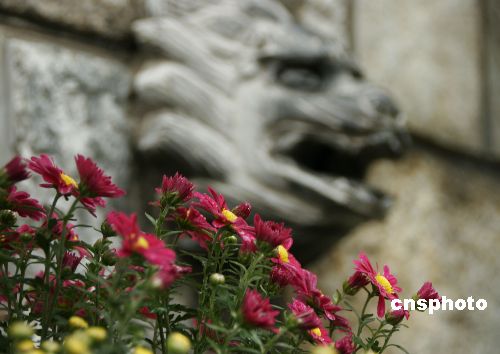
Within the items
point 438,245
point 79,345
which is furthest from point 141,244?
point 438,245

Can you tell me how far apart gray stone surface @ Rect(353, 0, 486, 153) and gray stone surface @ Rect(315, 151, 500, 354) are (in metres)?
0.09

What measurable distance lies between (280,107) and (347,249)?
487mm

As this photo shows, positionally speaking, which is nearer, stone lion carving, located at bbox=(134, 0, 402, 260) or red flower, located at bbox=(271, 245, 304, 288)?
red flower, located at bbox=(271, 245, 304, 288)

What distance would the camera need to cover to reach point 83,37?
4.88 ft

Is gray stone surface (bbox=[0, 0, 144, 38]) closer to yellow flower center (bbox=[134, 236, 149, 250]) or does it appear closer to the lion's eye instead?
the lion's eye

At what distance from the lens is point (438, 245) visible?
199 centimetres

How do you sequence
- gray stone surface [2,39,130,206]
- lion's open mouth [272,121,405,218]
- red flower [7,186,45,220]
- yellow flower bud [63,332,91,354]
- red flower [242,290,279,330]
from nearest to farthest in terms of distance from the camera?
yellow flower bud [63,332,91,354] < red flower [242,290,279,330] < red flower [7,186,45,220] < gray stone surface [2,39,130,206] < lion's open mouth [272,121,405,218]

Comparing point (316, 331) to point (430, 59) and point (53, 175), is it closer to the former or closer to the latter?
point (53, 175)

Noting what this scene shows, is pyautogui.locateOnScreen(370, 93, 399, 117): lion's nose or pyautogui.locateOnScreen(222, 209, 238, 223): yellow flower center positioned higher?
pyautogui.locateOnScreen(370, 93, 399, 117): lion's nose

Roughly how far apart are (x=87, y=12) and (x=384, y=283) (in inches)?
36.5

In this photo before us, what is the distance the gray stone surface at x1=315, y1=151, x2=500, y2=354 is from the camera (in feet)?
6.18

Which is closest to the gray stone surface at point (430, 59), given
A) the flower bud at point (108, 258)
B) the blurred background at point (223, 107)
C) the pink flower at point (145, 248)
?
the blurred background at point (223, 107)

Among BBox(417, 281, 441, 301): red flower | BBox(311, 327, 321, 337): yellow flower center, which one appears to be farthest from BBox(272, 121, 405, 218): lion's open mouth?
BBox(311, 327, 321, 337): yellow flower center

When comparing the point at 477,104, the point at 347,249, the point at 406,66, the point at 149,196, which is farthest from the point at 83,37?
the point at 477,104
